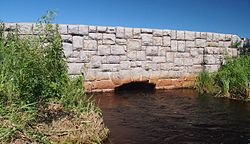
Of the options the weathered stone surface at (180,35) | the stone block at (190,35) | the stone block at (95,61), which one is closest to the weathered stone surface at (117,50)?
the stone block at (95,61)

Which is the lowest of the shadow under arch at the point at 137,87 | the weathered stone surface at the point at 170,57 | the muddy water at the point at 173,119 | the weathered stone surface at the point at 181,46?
the muddy water at the point at 173,119

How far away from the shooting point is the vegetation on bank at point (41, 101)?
174 inches

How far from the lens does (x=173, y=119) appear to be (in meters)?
6.47

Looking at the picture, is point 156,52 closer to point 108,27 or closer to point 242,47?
point 108,27

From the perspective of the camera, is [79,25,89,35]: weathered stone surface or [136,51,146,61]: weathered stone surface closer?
[79,25,89,35]: weathered stone surface

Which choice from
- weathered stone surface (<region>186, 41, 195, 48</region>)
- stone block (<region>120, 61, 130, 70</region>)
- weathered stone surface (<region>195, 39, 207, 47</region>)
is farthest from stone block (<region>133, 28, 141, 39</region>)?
weathered stone surface (<region>195, 39, 207, 47</region>)

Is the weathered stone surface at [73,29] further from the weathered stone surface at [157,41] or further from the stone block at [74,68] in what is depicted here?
the weathered stone surface at [157,41]

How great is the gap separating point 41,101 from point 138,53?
18.5 feet

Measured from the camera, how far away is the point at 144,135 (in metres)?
5.25

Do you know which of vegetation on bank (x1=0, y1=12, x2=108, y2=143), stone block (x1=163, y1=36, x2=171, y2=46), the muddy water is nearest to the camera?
vegetation on bank (x1=0, y1=12, x2=108, y2=143)

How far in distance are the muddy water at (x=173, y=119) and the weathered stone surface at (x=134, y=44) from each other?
156 cm

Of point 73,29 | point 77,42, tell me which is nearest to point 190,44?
point 77,42

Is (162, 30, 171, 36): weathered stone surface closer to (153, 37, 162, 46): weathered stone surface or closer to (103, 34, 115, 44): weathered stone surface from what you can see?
(153, 37, 162, 46): weathered stone surface

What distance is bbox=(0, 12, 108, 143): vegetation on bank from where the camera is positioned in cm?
441
